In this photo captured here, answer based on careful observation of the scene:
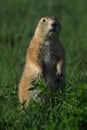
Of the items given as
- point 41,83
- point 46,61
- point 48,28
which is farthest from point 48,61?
point 41,83

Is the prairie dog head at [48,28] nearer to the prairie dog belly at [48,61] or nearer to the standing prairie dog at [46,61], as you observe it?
the standing prairie dog at [46,61]

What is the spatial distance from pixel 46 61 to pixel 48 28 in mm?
380

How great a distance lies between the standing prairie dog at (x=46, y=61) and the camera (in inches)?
263

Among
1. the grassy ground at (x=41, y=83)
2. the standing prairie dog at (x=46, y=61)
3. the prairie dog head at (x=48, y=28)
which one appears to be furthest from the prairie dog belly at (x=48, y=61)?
the grassy ground at (x=41, y=83)

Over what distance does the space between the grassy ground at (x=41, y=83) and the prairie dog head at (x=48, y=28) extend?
2.09ft

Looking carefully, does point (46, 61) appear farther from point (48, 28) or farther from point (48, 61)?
point (48, 28)

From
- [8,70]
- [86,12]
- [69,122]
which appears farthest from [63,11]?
[69,122]

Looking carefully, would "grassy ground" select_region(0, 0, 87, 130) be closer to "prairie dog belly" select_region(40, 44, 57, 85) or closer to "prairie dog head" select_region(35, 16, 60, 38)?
"prairie dog belly" select_region(40, 44, 57, 85)

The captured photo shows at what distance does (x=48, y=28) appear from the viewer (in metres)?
6.79

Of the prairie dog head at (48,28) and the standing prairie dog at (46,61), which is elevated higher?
the prairie dog head at (48,28)

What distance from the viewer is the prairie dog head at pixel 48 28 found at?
22.1 ft

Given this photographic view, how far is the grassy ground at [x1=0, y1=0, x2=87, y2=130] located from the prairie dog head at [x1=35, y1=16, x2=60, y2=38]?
0.64m

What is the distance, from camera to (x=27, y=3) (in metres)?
14.0

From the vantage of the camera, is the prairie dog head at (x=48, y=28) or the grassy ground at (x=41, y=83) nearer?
the grassy ground at (x=41, y=83)
